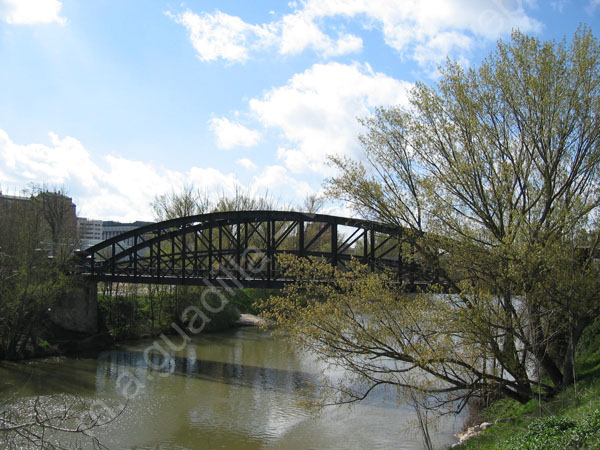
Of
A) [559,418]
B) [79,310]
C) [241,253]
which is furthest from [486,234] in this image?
[79,310]

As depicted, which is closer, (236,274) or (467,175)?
(467,175)

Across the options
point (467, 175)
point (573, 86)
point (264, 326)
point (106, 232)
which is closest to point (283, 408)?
point (264, 326)

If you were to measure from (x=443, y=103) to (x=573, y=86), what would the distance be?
298cm

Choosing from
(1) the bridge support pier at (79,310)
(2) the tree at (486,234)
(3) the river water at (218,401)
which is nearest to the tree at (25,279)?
(3) the river water at (218,401)

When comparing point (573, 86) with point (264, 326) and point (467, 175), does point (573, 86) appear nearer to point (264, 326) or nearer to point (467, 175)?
point (467, 175)

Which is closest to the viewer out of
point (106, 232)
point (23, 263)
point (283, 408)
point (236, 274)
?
point (283, 408)

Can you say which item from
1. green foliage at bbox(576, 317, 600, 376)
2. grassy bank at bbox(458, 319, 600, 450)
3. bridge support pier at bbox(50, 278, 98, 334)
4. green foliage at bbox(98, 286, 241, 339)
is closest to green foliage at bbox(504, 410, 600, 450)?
grassy bank at bbox(458, 319, 600, 450)

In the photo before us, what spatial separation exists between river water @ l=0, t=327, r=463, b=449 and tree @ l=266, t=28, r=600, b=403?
6.01ft

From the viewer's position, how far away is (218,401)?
16.8 meters

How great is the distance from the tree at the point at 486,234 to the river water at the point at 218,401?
1832mm

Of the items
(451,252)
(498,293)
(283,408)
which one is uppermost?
(451,252)

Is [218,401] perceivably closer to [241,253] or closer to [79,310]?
[241,253]

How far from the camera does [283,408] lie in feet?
51.1

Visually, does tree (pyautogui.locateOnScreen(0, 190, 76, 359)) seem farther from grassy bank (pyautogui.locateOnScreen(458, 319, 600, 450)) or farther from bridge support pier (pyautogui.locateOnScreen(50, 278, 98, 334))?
grassy bank (pyautogui.locateOnScreen(458, 319, 600, 450))
